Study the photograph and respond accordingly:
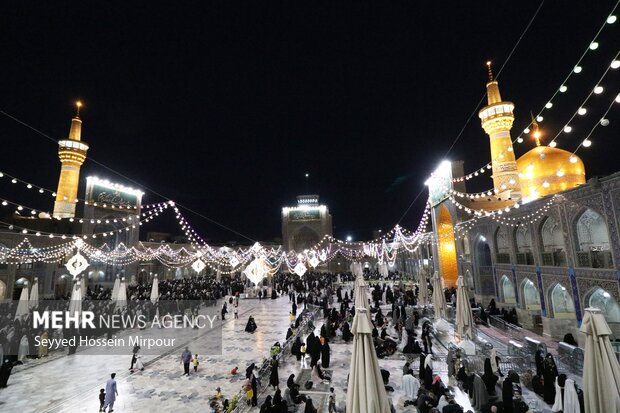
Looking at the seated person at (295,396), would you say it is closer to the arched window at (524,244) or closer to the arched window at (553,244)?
the arched window at (553,244)

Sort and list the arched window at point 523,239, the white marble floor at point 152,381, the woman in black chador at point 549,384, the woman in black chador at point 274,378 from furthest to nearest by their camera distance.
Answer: the arched window at point 523,239 → the woman in black chador at point 274,378 → the white marble floor at point 152,381 → the woman in black chador at point 549,384

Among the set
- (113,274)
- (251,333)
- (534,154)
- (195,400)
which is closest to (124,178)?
(113,274)

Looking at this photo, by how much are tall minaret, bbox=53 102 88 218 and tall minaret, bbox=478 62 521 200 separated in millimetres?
31204

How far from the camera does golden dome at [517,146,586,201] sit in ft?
50.1

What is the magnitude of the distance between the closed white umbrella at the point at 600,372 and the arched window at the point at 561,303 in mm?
9396

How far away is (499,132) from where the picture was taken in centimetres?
2097

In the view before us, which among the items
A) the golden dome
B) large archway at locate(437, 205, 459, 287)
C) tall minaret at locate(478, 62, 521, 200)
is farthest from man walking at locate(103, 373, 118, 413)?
large archway at locate(437, 205, 459, 287)

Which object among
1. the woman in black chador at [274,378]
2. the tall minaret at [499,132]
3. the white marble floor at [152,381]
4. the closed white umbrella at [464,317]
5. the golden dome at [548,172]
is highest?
the tall minaret at [499,132]

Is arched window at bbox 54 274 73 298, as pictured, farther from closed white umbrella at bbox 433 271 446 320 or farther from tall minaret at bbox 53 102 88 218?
closed white umbrella at bbox 433 271 446 320

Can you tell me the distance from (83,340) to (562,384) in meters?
14.9

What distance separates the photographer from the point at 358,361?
4.75 metres

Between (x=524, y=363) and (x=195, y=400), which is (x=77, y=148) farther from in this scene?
(x=524, y=363)

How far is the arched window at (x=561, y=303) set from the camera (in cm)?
1257

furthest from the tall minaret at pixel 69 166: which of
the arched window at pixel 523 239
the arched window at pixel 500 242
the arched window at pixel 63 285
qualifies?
the arched window at pixel 523 239
